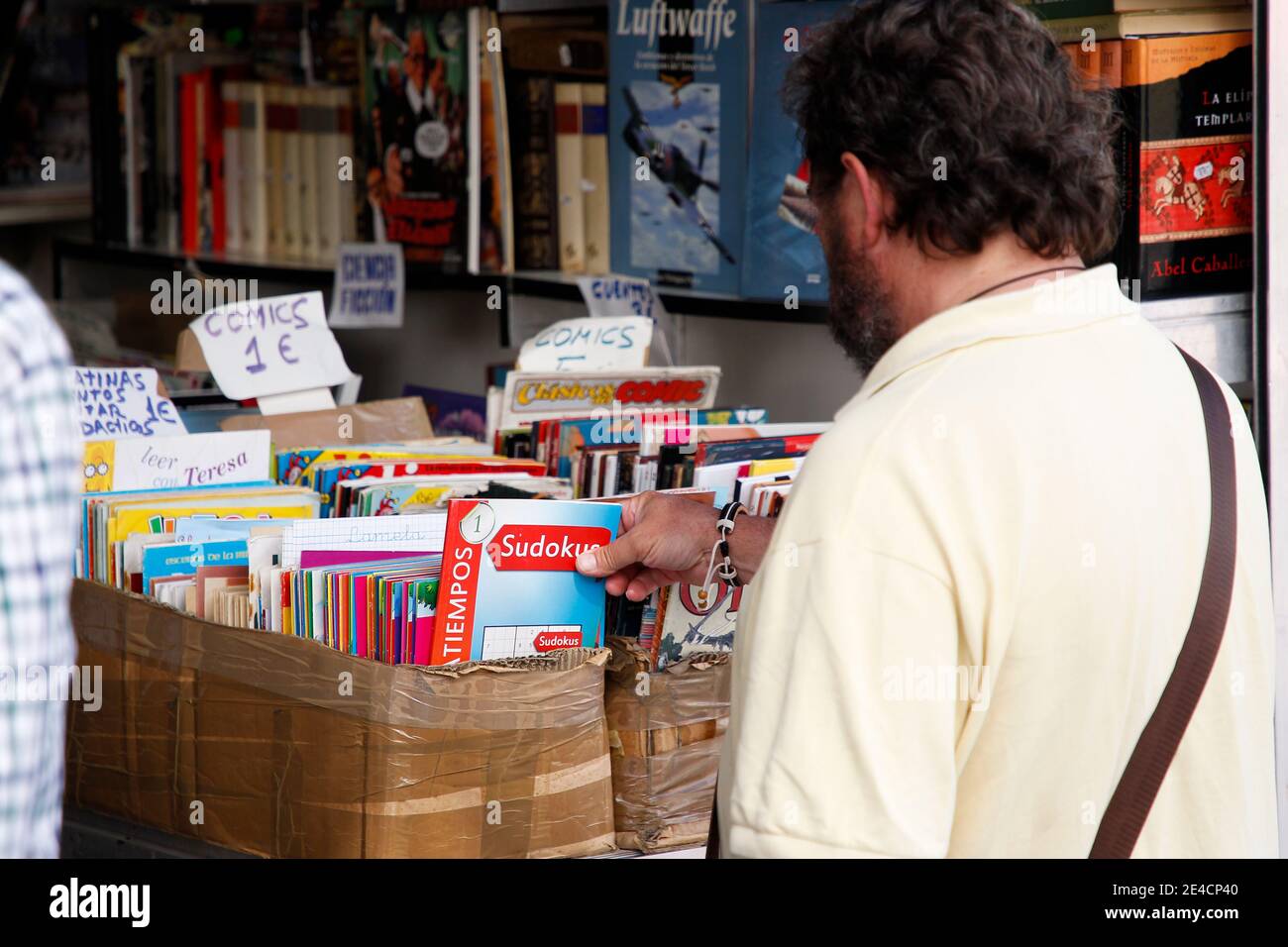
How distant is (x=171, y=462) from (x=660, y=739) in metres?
0.72

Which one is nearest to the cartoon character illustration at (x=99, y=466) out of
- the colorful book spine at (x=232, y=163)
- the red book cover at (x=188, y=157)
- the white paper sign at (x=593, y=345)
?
the white paper sign at (x=593, y=345)

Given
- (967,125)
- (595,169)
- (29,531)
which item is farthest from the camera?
(595,169)

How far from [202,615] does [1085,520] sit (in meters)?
0.96

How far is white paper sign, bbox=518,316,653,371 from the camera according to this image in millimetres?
2076

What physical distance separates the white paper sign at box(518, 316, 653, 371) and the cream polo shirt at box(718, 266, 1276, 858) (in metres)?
1.06

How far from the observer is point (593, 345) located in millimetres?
2107

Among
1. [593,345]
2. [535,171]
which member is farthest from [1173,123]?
[535,171]

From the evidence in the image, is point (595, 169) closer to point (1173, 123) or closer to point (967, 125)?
point (1173, 123)

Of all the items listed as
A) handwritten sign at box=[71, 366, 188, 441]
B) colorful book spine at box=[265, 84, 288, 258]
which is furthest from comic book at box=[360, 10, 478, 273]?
handwritten sign at box=[71, 366, 188, 441]

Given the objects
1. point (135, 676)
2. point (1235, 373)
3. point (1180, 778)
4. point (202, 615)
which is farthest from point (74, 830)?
point (1235, 373)

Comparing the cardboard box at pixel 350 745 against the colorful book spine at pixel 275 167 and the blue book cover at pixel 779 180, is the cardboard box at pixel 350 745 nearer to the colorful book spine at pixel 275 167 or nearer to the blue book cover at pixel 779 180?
the blue book cover at pixel 779 180

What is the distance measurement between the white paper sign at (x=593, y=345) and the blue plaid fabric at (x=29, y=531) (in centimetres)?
127

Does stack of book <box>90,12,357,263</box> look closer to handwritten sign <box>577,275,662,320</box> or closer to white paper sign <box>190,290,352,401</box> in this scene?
handwritten sign <box>577,275,662,320</box>
